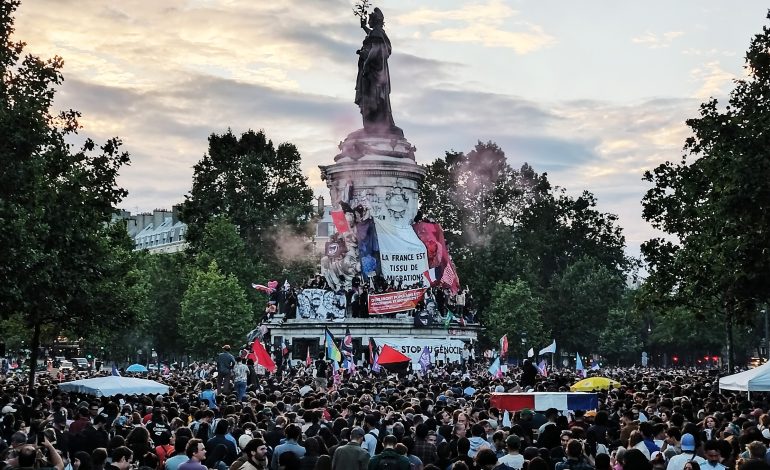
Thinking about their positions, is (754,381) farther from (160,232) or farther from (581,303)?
(160,232)

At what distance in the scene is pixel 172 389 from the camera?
114 ft

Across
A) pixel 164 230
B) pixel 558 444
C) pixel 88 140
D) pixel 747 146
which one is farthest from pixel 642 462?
pixel 164 230

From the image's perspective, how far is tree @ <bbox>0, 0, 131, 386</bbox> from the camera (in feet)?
117

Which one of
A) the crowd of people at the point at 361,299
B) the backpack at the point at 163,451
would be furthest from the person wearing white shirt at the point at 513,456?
the crowd of people at the point at 361,299

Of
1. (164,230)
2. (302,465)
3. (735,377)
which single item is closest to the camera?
(302,465)

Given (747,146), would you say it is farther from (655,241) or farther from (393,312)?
(393,312)

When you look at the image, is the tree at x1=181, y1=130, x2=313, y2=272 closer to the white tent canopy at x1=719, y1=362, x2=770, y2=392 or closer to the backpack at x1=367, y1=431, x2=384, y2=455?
the white tent canopy at x1=719, y1=362, x2=770, y2=392

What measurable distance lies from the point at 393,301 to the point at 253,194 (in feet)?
137

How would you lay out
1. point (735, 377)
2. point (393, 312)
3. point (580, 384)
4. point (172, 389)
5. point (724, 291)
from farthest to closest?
point (393, 312), point (724, 291), point (580, 384), point (172, 389), point (735, 377)

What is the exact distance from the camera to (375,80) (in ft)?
266

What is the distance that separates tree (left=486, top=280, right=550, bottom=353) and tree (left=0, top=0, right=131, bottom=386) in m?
58.6

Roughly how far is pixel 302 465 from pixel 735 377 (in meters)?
18.2

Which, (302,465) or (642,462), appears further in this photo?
(302,465)

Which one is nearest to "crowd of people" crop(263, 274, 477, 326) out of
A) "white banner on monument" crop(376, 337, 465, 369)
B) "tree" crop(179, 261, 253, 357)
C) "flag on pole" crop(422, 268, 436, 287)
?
"flag on pole" crop(422, 268, 436, 287)
